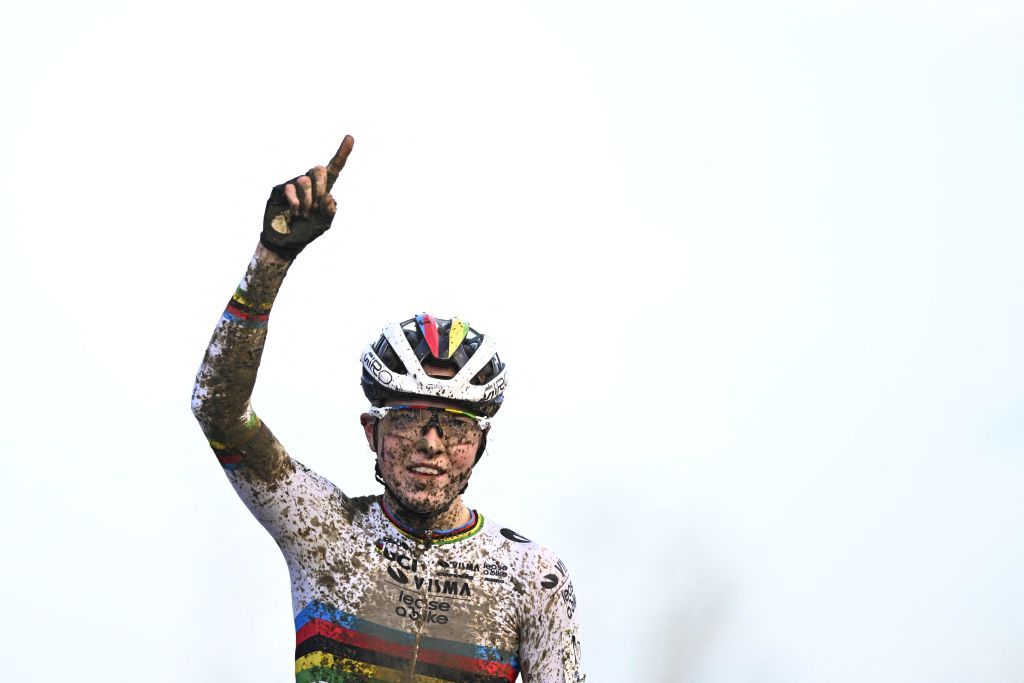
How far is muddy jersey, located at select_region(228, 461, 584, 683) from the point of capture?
1206 centimetres

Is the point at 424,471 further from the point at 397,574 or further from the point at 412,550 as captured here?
the point at 397,574

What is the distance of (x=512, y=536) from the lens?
1270 cm

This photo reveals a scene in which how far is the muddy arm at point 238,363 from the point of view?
37.2 ft

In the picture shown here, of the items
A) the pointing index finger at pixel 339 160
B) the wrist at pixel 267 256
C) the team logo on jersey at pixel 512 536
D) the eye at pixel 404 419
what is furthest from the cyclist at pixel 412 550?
the pointing index finger at pixel 339 160

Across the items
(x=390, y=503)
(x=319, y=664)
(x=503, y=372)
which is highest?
(x=503, y=372)

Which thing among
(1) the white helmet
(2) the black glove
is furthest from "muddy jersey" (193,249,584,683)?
(2) the black glove

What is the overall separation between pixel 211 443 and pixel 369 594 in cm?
140

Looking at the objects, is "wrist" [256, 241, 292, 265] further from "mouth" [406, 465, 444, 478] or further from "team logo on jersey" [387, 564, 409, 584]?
"team logo on jersey" [387, 564, 409, 584]

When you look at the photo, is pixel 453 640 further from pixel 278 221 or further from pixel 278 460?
pixel 278 221

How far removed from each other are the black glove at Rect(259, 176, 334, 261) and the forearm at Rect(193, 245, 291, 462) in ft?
0.49

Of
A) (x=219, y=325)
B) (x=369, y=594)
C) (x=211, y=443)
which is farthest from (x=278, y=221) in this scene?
(x=369, y=594)

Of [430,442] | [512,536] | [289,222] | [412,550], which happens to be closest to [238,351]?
[289,222]

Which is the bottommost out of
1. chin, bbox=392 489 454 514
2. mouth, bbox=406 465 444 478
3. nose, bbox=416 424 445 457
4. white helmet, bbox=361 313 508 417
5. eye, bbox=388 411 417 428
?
chin, bbox=392 489 454 514

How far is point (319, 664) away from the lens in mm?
11992
